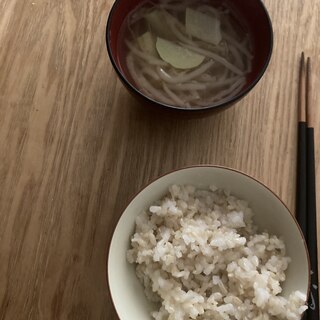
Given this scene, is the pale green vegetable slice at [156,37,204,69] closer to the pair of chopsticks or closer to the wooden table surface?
the wooden table surface

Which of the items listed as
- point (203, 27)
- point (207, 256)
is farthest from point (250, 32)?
point (207, 256)

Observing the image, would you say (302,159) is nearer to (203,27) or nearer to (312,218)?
(312,218)

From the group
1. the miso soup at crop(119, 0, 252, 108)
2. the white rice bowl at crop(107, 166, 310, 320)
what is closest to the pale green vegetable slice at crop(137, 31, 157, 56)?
the miso soup at crop(119, 0, 252, 108)

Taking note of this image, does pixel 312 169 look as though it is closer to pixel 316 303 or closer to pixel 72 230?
pixel 316 303

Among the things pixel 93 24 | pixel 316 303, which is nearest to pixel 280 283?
pixel 316 303

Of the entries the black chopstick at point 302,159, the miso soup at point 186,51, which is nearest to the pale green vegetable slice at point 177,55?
the miso soup at point 186,51

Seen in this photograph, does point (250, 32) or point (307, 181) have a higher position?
point (250, 32)
